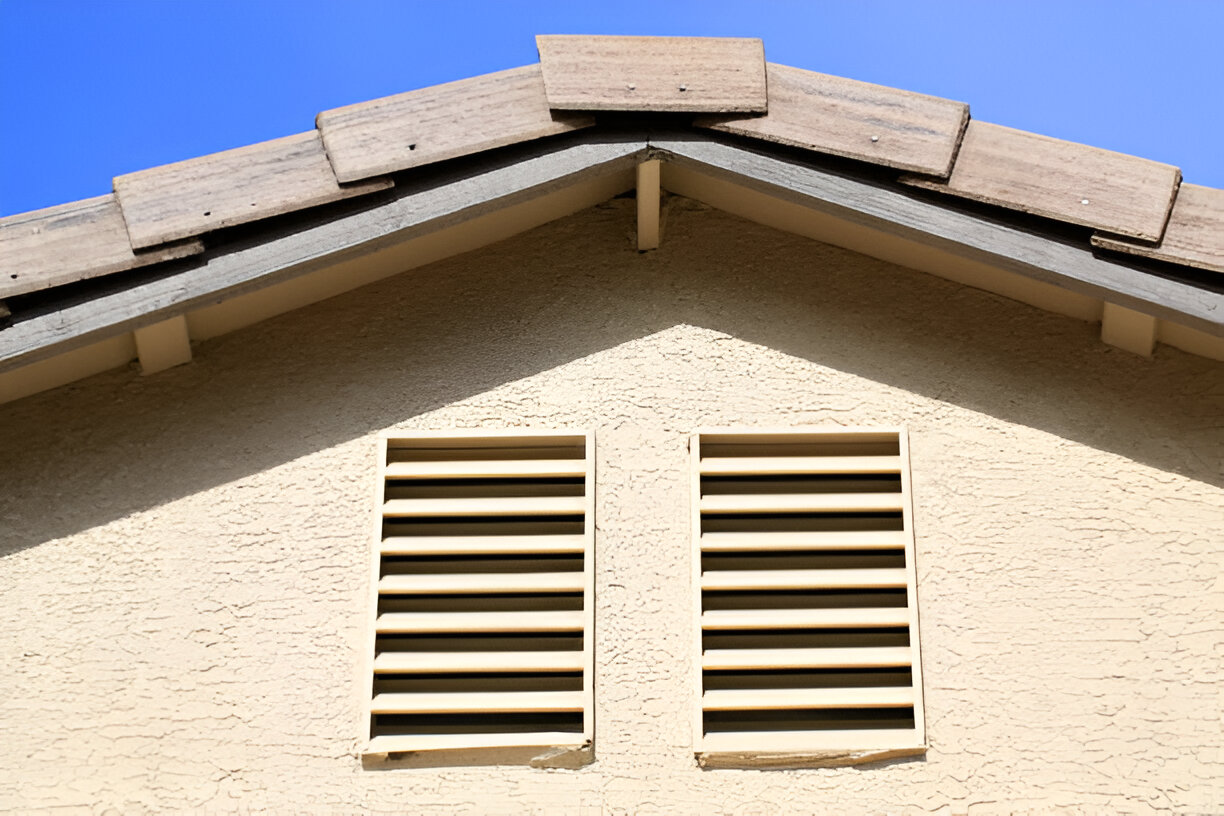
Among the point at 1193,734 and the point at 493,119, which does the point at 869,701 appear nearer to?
the point at 1193,734

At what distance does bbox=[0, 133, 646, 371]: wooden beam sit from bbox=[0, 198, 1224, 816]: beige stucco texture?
53cm

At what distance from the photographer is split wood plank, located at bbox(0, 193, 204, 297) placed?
13.1 feet

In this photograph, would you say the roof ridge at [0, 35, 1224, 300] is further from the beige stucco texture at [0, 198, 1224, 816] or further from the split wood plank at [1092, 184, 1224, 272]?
the beige stucco texture at [0, 198, 1224, 816]

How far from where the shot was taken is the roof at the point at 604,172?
4.05 m

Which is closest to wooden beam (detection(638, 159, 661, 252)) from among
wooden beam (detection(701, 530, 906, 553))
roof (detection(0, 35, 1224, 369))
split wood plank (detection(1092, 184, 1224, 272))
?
roof (detection(0, 35, 1224, 369))

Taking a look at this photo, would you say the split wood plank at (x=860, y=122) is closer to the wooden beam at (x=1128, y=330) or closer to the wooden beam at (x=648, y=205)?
the wooden beam at (x=648, y=205)

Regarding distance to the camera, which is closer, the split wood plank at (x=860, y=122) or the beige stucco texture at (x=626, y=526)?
the beige stucco texture at (x=626, y=526)

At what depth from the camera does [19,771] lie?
4.05 meters

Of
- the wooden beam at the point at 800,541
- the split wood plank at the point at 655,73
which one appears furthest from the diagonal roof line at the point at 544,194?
the wooden beam at the point at 800,541

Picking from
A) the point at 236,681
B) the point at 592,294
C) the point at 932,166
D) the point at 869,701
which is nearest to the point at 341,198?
the point at 592,294

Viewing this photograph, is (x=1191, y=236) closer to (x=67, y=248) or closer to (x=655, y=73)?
(x=655, y=73)

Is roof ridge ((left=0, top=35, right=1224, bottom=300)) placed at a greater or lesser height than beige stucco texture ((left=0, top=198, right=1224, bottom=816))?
greater

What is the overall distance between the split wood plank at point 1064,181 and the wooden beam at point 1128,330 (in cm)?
49

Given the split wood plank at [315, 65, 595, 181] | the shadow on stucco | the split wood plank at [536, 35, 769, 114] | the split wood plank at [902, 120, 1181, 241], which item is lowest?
the shadow on stucco
